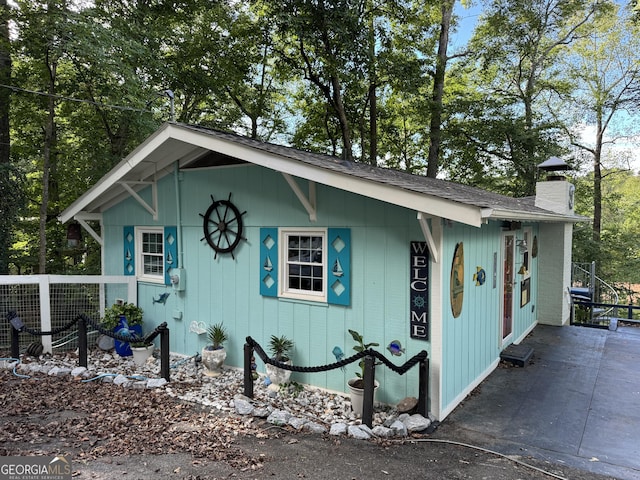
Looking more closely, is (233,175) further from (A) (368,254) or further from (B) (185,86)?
(B) (185,86)

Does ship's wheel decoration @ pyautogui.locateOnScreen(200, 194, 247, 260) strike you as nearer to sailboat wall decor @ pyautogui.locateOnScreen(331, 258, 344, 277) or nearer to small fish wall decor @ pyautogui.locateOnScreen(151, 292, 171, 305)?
Answer: small fish wall decor @ pyautogui.locateOnScreen(151, 292, 171, 305)

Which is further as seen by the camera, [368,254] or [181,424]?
[368,254]

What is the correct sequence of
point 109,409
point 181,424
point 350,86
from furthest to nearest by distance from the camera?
point 350,86 → point 109,409 → point 181,424

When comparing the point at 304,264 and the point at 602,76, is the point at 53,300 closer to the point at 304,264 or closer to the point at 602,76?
the point at 304,264

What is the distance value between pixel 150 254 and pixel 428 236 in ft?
16.0

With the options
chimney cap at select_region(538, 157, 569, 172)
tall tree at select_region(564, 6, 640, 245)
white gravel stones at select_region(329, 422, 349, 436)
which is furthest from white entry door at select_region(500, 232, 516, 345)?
tall tree at select_region(564, 6, 640, 245)

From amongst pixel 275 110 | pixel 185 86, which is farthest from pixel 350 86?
pixel 185 86

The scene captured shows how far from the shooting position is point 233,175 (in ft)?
19.0

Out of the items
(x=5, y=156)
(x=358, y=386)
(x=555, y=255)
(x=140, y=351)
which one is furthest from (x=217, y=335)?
(x=555, y=255)

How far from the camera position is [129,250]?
23.4ft

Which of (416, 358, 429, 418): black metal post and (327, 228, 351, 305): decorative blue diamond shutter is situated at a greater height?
(327, 228, 351, 305): decorative blue diamond shutter

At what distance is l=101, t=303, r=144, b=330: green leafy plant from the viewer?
644cm

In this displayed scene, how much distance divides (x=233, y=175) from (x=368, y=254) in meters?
2.36

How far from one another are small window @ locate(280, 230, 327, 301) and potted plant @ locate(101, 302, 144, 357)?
2821 millimetres
